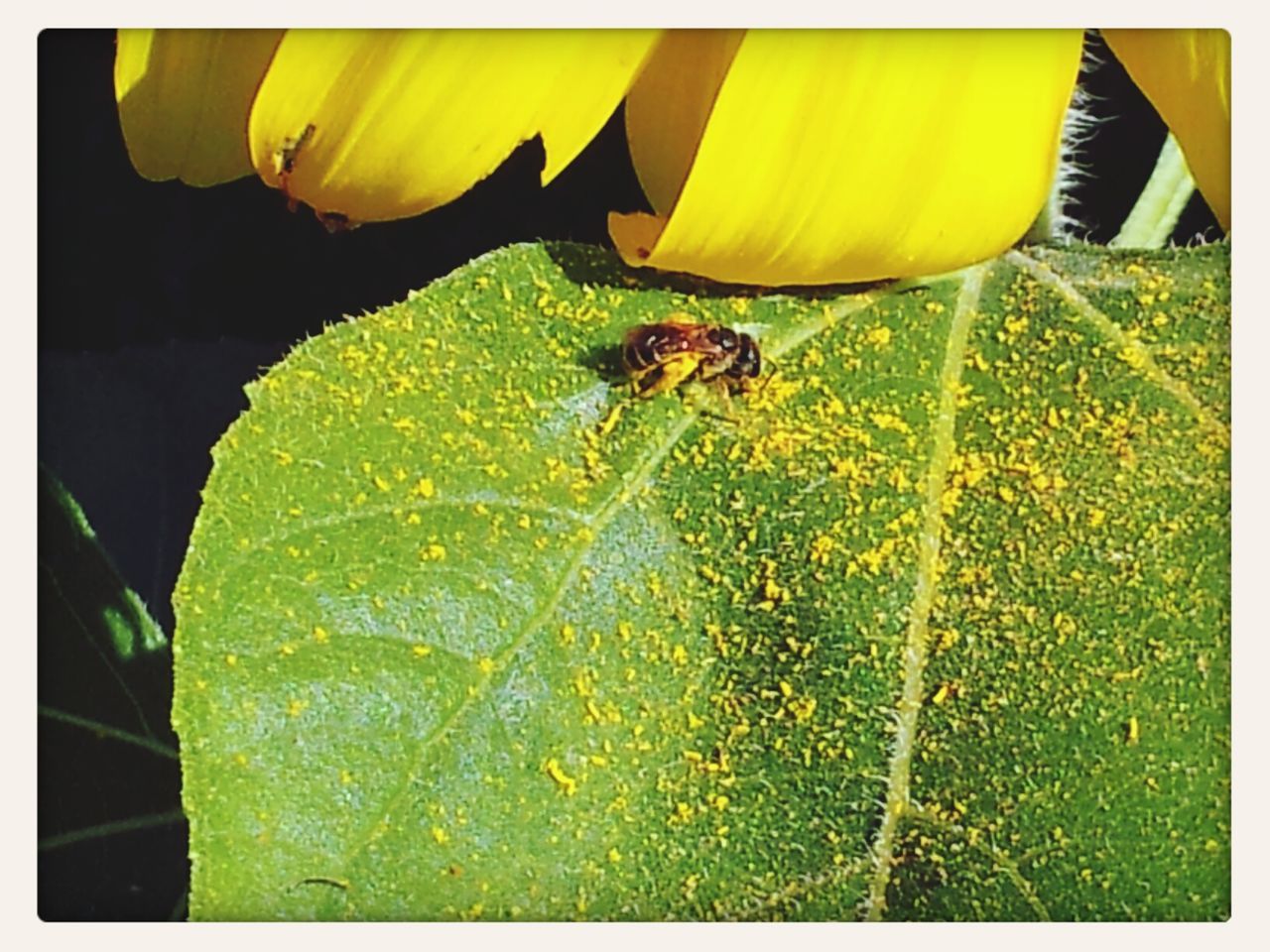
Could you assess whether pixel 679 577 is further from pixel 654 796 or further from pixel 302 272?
pixel 302 272

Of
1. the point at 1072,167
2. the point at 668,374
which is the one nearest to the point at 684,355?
the point at 668,374

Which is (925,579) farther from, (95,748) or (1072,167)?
(95,748)

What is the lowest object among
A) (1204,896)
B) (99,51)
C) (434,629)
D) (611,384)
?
(1204,896)

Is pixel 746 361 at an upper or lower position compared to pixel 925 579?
upper

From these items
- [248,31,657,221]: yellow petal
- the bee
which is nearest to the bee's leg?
the bee

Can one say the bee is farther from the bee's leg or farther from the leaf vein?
the leaf vein
